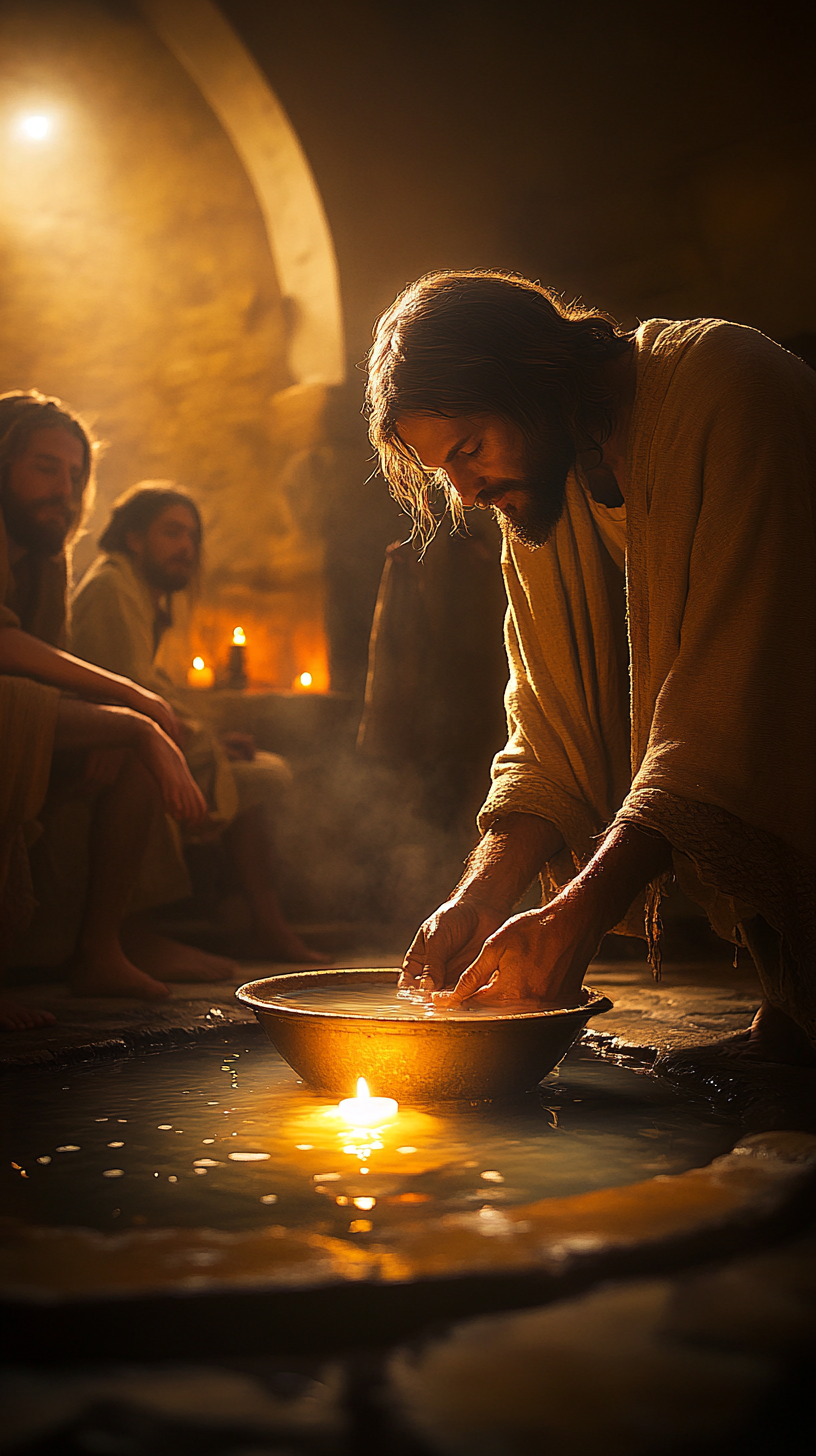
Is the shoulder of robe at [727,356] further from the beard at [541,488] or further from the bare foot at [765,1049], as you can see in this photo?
the bare foot at [765,1049]

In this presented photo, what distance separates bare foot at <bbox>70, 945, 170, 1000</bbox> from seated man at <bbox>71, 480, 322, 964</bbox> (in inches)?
35.4

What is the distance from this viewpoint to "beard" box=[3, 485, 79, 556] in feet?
11.6

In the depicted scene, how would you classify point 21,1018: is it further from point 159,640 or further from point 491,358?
point 159,640

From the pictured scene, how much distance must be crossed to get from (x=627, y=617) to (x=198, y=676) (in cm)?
472

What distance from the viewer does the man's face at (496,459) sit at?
2.21 meters

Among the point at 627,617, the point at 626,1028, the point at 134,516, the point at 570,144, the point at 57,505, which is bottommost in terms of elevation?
the point at 626,1028

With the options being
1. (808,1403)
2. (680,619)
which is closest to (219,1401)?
(808,1403)

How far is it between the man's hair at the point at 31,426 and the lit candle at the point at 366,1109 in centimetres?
250

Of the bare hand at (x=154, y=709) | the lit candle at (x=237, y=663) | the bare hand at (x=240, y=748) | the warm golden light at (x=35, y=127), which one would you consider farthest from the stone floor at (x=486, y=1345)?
the warm golden light at (x=35, y=127)

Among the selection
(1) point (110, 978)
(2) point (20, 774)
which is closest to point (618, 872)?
(1) point (110, 978)

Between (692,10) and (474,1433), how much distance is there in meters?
5.49

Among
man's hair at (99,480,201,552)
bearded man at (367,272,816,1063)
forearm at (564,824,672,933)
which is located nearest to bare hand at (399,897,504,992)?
bearded man at (367,272,816,1063)

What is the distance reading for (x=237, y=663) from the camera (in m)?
6.04

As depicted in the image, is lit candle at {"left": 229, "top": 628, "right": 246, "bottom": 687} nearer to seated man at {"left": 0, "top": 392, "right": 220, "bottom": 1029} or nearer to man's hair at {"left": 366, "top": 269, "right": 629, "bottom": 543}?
seated man at {"left": 0, "top": 392, "right": 220, "bottom": 1029}
